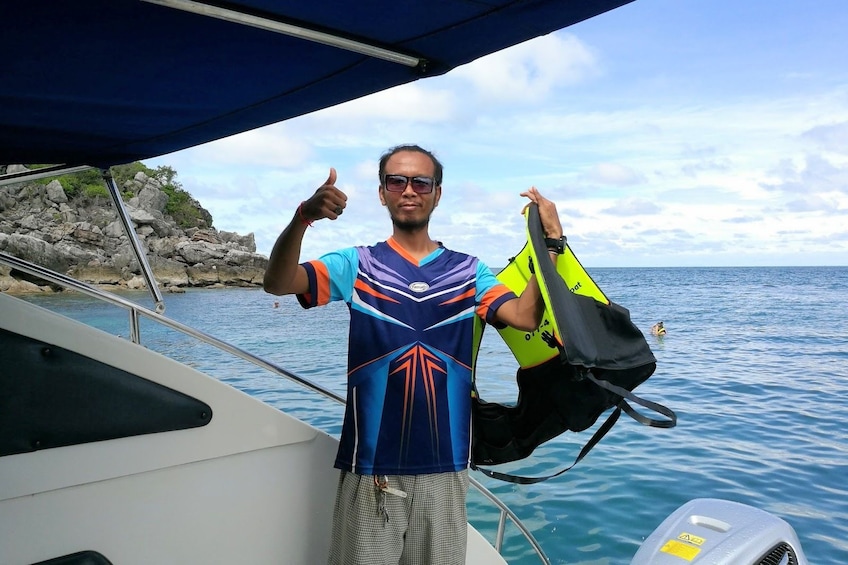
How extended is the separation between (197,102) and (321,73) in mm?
512

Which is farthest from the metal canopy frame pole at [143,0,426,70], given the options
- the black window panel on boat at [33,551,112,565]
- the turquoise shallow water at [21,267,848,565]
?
the turquoise shallow water at [21,267,848,565]

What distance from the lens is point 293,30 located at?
1501mm

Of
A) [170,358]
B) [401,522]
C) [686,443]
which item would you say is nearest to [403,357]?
[401,522]

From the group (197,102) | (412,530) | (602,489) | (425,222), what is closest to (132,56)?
(197,102)

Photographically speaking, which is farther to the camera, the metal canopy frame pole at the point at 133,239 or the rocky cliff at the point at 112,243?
the rocky cliff at the point at 112,243

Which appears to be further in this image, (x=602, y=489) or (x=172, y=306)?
(x=172, y=306)

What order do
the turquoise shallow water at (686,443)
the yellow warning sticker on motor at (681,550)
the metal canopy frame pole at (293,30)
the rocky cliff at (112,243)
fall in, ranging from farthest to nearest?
the rocky cliff at (112,243) < the turquoise shallow water at (686,443) < the yellow warning sticker on motor at (681,550) < the metal canopy frame pole at (293,30)

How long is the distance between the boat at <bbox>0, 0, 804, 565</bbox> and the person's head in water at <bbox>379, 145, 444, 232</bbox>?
231 mm

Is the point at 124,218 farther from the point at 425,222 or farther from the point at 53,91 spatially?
the point at 425,222

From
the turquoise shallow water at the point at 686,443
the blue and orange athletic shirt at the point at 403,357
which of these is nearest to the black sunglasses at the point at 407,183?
the blue and orange athletic shirt at the point at 403,357

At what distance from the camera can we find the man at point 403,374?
1819 millimetres

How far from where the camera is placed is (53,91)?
1.95 meters

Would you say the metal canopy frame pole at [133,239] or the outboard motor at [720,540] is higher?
the metal canopy frame pole at [133,239]

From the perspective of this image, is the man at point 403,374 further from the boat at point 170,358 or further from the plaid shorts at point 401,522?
the boat at point 170,358
